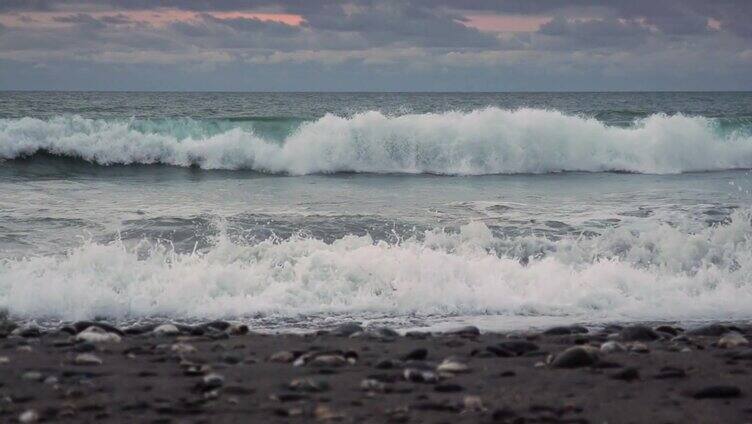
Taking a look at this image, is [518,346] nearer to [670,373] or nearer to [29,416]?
[670,373]

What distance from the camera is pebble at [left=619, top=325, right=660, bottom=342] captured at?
6.27 m

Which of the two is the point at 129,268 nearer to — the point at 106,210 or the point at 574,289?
the point at 574,289

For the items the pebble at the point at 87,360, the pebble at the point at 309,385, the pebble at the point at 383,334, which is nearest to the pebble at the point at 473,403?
the pebble at the point at 309,385

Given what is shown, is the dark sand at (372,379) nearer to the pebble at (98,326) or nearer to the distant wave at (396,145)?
the pebble at (98,326)

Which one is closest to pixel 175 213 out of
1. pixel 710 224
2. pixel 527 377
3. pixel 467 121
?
pixel 710 224

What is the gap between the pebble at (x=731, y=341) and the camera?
238 inches

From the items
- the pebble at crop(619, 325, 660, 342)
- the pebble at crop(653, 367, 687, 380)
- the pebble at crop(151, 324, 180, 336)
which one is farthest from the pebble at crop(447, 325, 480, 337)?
the pebble at crop(151, 324, 180, 336)

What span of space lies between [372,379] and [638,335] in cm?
239

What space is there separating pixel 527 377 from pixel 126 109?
40.7 m

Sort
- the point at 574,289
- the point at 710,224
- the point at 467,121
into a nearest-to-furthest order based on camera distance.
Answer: the point at 574,289, the point at 710,224, the point at 467,121

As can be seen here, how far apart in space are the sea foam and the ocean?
0.07ft

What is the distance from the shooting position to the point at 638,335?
249 inches

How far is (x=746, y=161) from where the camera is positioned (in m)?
23.2

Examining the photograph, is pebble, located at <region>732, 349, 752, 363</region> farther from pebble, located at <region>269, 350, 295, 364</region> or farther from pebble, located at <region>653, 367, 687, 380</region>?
pebble, located at <region>269, 350, 295, 364</region>
